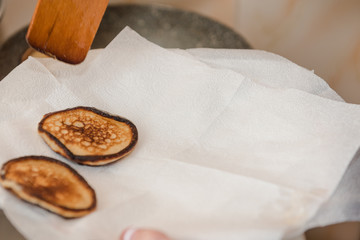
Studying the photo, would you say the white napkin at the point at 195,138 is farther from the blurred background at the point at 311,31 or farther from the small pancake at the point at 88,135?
the blurred background at the point at 311,31

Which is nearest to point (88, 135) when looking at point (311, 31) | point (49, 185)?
point (49, 185)

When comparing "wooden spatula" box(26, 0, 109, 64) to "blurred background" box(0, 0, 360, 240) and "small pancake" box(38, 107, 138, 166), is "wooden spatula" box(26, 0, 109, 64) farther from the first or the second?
"blurred background" box(0, 0, 360, 240)

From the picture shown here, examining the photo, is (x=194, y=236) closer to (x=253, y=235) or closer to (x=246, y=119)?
(x=253, y=235)

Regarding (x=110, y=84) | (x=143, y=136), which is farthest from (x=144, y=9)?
(x=143, y=136)

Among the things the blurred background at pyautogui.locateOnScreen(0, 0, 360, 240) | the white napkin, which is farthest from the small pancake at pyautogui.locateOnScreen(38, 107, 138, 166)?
the blurred background at pyautogui.locateOnScreen(0, 0, 360, 240)

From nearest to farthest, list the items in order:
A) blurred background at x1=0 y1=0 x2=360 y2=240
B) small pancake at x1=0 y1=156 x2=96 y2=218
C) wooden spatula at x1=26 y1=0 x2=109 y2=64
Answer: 1. small pancake at x1=0 y1=156 x2=96 y2=218
2. wooden spatula at x1=26 y1=0 x2=109 y2=64
3. blurred background at x1=0 y1=0 x2=360 y2=240

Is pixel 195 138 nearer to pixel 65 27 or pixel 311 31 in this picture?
pixel 65 27
